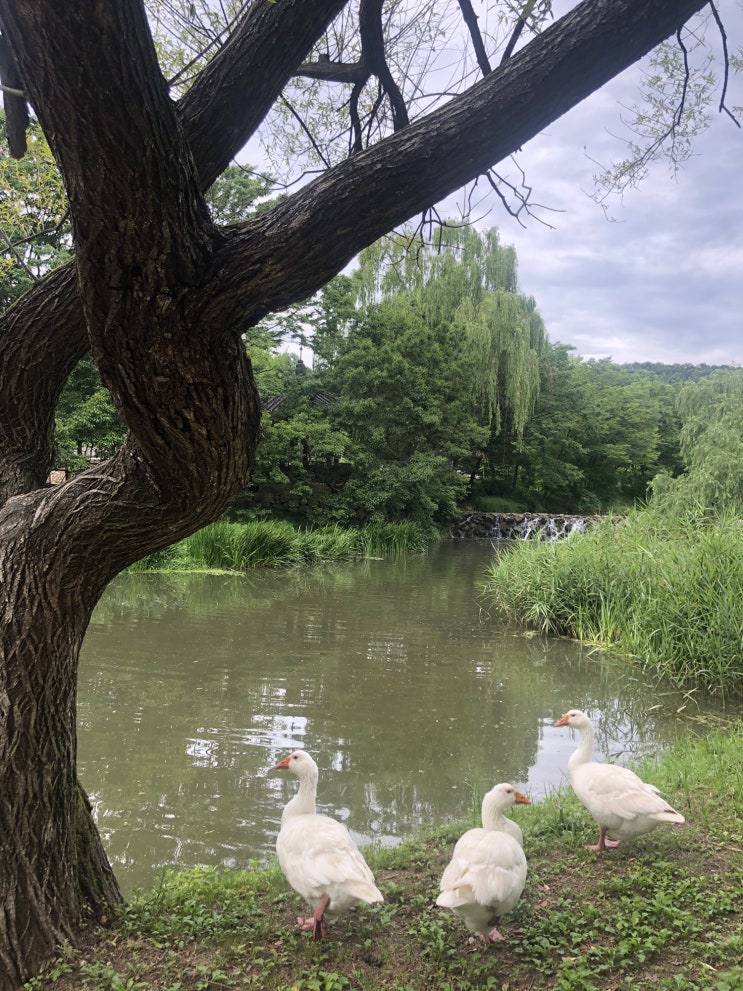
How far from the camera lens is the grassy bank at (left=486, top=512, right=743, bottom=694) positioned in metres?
6.53

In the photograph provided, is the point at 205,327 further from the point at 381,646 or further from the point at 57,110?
the point at 381,646

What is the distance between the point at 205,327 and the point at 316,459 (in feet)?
56.5

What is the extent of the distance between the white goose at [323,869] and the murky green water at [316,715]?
3.33ft

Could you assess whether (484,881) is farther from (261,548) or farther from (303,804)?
(261,548)

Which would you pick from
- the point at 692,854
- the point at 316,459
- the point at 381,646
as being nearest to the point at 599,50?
the point at 692,854

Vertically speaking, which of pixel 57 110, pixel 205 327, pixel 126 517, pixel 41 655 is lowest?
Result: pixel 41 655

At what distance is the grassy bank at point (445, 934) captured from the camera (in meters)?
2.26

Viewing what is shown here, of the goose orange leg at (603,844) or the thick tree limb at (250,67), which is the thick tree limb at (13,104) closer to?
the thick tree limb at (250,67)

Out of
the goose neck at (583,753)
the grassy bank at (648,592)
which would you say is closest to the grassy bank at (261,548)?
the grassy bank at (648,592)

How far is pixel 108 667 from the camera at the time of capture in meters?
6.82

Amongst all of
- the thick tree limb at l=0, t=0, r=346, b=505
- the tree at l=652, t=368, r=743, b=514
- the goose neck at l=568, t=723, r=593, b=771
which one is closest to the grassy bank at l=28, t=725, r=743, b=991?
the goose neck at l=568, t=723, r=593, b=771

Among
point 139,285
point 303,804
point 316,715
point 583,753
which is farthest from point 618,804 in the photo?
point 316,715

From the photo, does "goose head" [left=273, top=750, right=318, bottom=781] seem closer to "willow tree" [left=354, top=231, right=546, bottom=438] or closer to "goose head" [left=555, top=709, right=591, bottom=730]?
"goose head" [left=555, top=709, right=591, bottom=730]

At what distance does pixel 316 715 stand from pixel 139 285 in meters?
4.58
